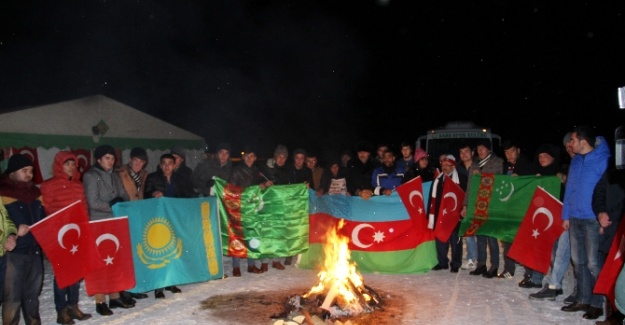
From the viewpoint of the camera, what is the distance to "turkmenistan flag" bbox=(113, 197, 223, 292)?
244 inches

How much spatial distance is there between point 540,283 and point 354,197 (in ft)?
9.51

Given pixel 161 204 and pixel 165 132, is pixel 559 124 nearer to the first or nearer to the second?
pixel 165 132

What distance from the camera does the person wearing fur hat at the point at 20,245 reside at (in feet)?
15.2

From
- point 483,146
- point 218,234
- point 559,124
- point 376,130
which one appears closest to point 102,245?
point 218,234

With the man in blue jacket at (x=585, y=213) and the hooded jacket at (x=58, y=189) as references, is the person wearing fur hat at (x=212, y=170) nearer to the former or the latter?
the hooded jacket at (x=58, y=189)

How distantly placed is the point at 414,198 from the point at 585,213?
108 inches

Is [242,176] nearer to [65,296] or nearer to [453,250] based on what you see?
[65,296]

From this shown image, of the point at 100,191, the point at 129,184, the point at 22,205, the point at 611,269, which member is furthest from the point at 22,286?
the point at 611,269

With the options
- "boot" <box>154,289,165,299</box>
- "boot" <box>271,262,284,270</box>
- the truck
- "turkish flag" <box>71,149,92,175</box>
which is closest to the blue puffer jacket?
"boot" <box>271,262,284,270</box>

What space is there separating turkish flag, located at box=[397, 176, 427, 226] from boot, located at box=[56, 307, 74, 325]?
4804 mm

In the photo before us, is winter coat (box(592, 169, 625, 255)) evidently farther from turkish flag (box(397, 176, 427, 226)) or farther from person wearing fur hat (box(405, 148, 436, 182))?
person wearing fur hat (box(405, 148, 436, 182))

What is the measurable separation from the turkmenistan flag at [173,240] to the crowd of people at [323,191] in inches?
7.8

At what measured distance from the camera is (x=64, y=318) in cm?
538

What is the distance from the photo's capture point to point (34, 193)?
15.9 feet
